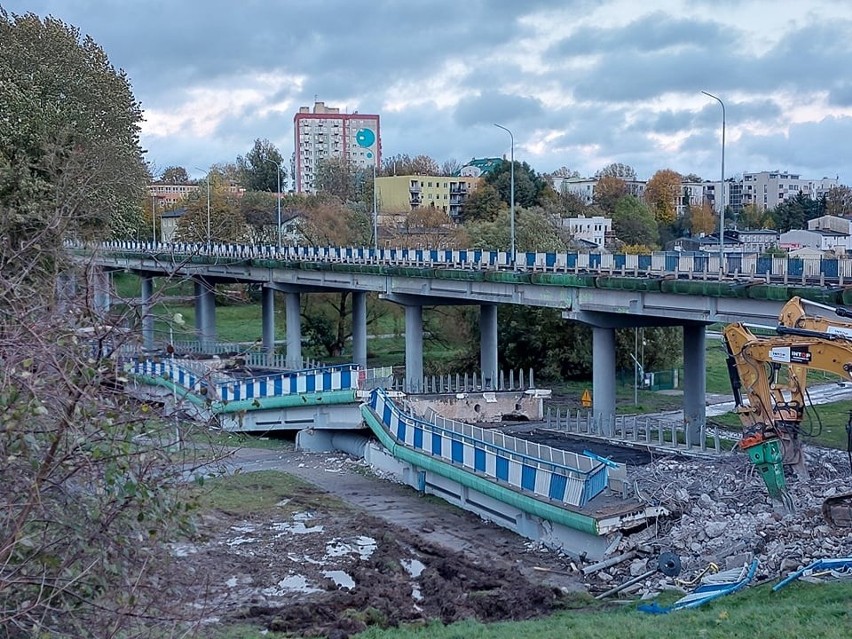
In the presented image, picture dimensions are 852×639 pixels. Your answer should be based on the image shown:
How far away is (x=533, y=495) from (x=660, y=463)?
16.1 ft

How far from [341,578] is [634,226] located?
8723 centimetres

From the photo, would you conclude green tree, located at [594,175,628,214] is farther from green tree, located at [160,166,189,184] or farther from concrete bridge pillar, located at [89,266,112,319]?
concrete bridge pillar, located at [89,266,112,319]

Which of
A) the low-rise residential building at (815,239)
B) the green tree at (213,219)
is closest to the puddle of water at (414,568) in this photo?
the low-rise residential building at (815,239)

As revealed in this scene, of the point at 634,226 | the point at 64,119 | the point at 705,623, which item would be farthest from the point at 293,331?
the point at 705,623

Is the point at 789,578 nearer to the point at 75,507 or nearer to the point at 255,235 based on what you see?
the point at 75,507

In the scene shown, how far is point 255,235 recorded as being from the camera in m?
98.4

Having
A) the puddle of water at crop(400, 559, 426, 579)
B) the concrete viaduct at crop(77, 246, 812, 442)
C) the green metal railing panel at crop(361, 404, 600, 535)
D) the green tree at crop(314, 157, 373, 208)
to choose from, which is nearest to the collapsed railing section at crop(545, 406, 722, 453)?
the concrete viaduct at crop(77, 246, 812, 442)

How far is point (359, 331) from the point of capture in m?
62.8

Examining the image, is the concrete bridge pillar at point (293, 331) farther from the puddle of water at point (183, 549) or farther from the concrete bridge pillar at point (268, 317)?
the puddle of water at point (183, 549)

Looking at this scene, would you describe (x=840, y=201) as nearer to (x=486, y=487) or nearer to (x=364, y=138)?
(x=364, y=138)

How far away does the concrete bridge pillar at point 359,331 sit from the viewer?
205 ft

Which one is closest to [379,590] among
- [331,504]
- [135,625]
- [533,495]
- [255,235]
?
[533,495]

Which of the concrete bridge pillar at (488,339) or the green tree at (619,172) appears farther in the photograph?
the green tree at (619,172)

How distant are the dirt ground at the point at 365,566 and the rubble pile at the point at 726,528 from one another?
166 cm
